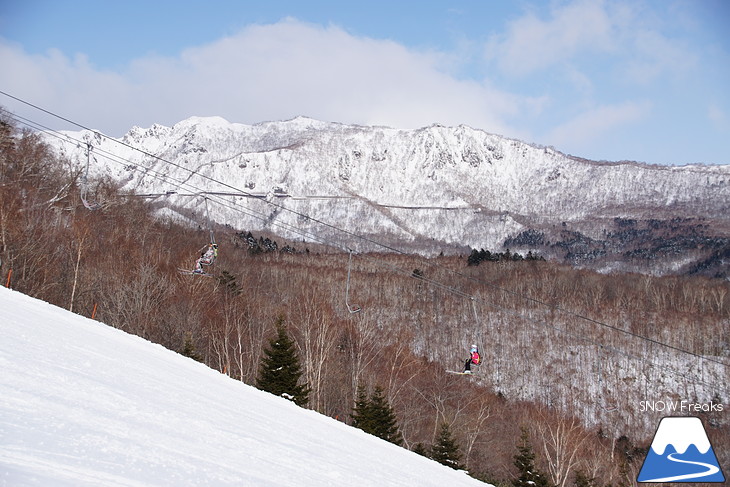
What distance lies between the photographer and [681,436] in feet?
72.8

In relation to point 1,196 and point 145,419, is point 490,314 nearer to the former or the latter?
point 1,196

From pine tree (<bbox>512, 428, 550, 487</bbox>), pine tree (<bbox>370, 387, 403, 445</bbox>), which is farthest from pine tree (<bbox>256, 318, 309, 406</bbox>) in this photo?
pine tree (<bbox>512, 428, 550, 487</bbox>)

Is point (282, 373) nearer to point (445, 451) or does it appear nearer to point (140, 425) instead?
point (445, 451)

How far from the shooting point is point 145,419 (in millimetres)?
7059

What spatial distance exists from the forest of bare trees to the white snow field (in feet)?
25.8

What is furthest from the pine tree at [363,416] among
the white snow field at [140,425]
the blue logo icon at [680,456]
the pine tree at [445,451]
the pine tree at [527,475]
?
the white snow field at [140,425]

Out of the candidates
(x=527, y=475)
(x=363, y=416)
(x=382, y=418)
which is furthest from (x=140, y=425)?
(x=527, y=475)

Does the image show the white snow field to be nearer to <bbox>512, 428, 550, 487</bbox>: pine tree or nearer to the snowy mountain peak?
the snowy mountain peak

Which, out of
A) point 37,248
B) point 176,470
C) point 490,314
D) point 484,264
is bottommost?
point 176,470

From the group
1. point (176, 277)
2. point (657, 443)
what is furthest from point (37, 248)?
point (657, 443)

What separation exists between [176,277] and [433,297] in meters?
90.9

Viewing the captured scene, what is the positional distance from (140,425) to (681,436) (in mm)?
21487

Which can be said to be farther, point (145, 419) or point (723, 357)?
point (723, 357)

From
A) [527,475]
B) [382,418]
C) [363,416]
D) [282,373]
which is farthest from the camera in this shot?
[527,475]
